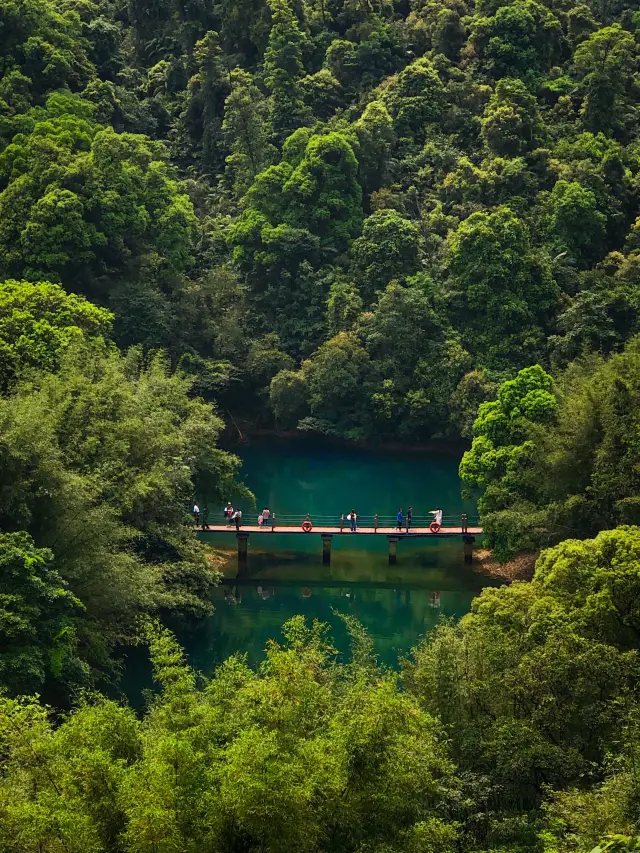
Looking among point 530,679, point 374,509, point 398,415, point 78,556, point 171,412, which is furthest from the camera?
point 398,415

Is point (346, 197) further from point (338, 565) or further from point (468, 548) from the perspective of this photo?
point (468, 548)

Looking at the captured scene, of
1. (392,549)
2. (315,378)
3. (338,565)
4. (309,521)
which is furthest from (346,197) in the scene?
(338,565)

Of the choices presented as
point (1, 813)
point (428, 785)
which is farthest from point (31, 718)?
point (428, 785)

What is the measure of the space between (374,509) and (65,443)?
607 inches

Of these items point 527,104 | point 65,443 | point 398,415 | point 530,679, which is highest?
point 527,104

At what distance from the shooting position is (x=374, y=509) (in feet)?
136

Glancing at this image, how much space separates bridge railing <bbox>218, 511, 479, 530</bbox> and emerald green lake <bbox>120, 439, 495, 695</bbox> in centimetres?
21

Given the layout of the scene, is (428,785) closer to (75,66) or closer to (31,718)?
(31,718)

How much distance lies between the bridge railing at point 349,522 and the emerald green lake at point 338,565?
→ 21 cm

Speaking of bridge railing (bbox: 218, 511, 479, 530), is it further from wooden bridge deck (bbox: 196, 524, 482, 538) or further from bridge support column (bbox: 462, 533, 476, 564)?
bridge support column (bbox: 462, 533, 476, 564)

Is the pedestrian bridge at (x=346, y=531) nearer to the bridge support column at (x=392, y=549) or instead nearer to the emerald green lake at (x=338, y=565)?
the bridge support column at (x=392, y=549)

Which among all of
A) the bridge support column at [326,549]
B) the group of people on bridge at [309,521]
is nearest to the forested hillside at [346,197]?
the group of people on bridge at [309,521]

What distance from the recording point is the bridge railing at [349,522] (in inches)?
1516

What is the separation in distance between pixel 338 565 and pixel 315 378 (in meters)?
11.2
